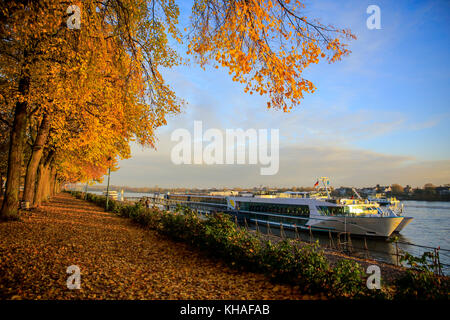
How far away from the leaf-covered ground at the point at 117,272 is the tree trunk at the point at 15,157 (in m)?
2.28

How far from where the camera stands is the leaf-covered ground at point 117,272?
476 centimetres

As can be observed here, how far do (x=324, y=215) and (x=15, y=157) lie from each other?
33570 millimetres

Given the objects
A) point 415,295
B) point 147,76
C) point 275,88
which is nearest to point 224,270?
point 415,295

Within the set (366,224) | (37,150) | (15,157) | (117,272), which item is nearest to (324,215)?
(366,224)

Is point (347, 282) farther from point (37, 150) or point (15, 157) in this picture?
point (37, 150)

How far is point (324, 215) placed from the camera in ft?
107

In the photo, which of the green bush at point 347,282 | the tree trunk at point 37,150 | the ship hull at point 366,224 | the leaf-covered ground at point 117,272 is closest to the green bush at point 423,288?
the green bush at point 347,282

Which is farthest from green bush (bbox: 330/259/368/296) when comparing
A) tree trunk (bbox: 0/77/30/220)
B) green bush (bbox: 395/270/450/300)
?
tree trunk (bbox: 0/77/30/220)

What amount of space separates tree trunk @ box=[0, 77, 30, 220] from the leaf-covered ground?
2.28 m

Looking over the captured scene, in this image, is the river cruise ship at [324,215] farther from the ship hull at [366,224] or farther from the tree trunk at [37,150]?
the tree trunk at [37,150]
